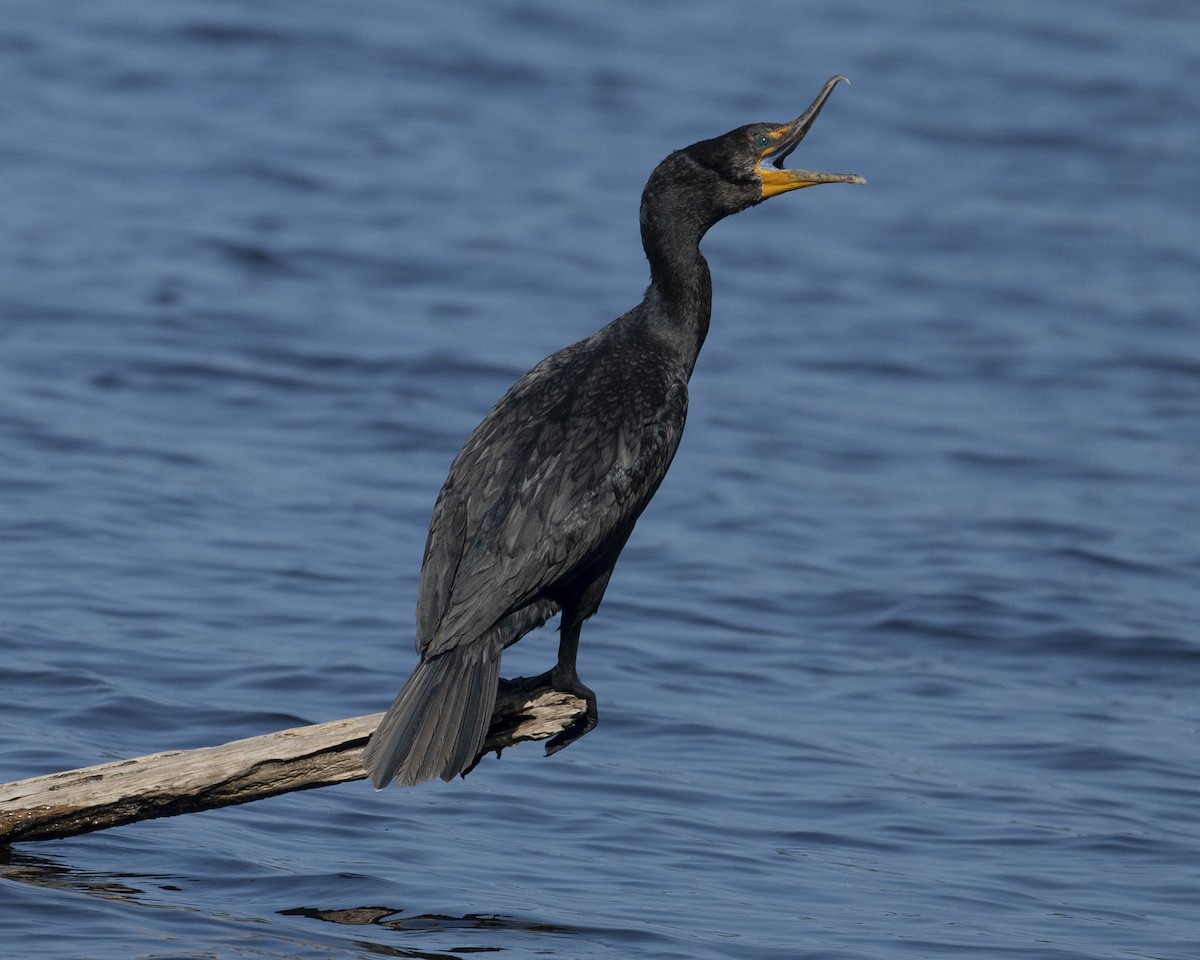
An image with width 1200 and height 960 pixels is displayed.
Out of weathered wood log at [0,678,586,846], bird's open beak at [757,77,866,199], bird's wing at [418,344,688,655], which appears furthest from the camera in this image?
bird's open beak at [757,77,866,199]

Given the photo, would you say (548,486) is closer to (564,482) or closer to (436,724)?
(564,482)

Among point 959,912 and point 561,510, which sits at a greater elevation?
point 561,510

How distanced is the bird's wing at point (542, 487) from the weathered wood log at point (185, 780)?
0.39 metres

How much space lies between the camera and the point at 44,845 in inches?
247

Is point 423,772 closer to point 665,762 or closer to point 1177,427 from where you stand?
point 665,762

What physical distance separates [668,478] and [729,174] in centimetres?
617

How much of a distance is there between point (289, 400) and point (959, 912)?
24.8ft

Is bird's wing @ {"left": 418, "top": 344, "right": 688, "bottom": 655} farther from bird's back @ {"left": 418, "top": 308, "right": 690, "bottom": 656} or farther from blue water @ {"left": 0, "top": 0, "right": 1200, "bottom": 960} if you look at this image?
blue water @ {"left": 0, "top": 0, "right": 1200, "bottom": 960}

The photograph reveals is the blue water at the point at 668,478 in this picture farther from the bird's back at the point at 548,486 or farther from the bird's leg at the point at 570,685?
the bird's back at the point at 548,486

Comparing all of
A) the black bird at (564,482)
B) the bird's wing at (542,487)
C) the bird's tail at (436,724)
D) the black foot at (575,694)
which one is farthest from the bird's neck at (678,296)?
the bird's tail at (436,724)

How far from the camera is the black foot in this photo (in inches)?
226

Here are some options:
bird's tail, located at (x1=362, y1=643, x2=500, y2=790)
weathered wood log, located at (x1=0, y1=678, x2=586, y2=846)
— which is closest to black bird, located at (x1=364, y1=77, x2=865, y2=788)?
bird's tail, located at (x1=362, y1=643, x2=500, y2=790)

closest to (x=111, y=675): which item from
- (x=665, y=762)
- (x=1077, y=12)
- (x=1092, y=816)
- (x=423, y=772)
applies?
(x=665, y=762)

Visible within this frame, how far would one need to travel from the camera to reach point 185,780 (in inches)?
215
